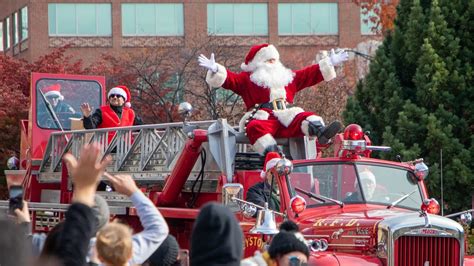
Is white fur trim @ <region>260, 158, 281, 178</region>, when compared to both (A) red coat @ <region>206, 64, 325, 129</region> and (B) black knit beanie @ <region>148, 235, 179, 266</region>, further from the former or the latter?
(B) black knit beanie @ <region>148, 235, 179, 266</region>

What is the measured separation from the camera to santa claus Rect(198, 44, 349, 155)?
12648 mm

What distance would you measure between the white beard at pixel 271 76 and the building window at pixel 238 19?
36.3m

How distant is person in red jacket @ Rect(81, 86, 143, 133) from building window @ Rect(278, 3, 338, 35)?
3626 cm

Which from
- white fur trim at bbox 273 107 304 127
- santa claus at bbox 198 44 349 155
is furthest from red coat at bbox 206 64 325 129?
white fur trim at bbox 273 107 304 127

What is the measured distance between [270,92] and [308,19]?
3936 cm

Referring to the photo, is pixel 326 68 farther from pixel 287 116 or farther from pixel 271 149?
pixel 271 149

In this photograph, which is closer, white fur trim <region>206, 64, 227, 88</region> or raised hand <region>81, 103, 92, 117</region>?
white fur trim <region>206, 64, 227, 88</region>

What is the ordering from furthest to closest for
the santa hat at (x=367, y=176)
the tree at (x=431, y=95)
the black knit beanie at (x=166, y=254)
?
the tree at (x=431, y=95) → the santa hat at (x=367, y=176) → the black knit beanie at (x=166, y=254)

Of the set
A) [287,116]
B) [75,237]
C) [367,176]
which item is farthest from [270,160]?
[75,237]

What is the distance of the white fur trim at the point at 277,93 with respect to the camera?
44.2 ft

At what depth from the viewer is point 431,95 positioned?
23125 mm

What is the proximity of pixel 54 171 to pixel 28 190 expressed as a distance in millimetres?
579

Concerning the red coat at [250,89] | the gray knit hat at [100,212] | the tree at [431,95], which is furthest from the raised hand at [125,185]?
the tree at [431,95]

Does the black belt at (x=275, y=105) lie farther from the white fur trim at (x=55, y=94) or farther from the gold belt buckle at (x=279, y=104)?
the white fur trim at (x=55, y=94)
